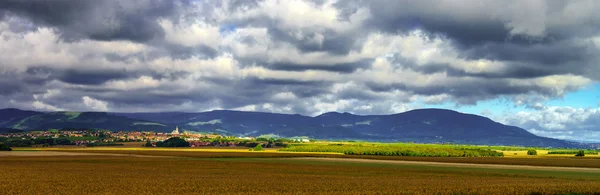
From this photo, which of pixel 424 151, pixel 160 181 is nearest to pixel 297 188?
pixel 160 181

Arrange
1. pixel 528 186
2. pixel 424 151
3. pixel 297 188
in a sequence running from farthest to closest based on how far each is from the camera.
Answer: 1. pixel 424 151
2. pixel 528 186
3. pixel 297 188

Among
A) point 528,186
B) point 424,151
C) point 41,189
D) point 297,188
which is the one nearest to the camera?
point 41,189

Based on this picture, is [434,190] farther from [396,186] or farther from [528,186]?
[528,186]

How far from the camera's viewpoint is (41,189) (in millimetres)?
49094

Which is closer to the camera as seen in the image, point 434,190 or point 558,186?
point 434,190

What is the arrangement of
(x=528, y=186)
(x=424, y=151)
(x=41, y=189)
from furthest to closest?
(x=424, y=151) → (x=528, y=186) → (x=41, y=189)

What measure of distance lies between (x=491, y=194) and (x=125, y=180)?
1449 inches

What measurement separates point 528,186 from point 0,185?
5065cm

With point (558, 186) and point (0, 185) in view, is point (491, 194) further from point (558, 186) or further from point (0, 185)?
point (0, 185)

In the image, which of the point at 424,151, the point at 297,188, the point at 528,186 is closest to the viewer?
the point at 297,188

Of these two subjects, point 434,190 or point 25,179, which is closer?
point 434,190

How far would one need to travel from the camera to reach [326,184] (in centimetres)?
5866

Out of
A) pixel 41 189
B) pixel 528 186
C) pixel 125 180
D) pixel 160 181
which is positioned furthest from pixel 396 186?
pixel 41 189

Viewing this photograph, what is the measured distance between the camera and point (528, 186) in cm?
5738
